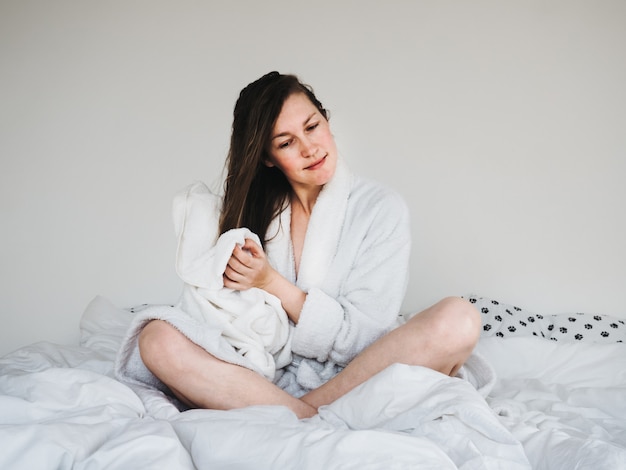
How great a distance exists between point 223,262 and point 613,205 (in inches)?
64.7

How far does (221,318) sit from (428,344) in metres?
0.47

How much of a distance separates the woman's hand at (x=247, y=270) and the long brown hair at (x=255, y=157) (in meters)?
0.17

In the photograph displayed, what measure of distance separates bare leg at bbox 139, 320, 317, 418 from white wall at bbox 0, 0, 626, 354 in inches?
48.9

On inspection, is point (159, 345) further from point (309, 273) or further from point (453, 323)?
point (453, 323)

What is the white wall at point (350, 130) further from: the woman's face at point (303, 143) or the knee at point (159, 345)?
the knee at point (159, 345)

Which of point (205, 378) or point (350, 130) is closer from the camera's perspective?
point (205, 378)

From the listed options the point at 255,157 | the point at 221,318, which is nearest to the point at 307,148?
the point at 255,157

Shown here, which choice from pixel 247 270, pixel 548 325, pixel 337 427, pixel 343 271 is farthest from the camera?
pixel 548 325

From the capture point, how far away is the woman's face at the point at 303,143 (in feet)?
5.58

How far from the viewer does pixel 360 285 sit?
5.38ft

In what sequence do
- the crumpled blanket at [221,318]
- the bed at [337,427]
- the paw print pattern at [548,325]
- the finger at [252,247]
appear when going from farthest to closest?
1. the paw print pattern at [548,325]
2. the finger at [252,247]
3. the crumpled blanket at [221,318]
4. the bed at [337,427]

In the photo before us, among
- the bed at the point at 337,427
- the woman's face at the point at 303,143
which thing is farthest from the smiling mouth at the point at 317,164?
the bed at the point at 337,427

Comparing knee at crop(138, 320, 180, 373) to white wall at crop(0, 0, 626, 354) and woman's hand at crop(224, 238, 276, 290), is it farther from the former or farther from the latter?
white wall at crop(0, 0, 626, 354)

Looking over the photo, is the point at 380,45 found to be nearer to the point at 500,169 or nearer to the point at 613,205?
the point at 500,169
